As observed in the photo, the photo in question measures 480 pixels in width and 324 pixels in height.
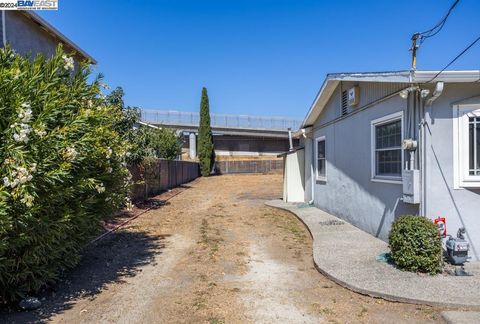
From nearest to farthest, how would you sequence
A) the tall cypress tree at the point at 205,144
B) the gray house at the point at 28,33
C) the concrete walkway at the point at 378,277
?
the concrete walkway at the point at 378,277 < the gray house at the point at 28,33 < the tall cypress tree at the point at 205,144

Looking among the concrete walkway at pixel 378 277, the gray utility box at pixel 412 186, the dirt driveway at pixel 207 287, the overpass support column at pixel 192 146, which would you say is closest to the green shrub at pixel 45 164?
the dirt driveway at pixel 207 287

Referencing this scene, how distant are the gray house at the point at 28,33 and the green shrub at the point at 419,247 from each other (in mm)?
7851

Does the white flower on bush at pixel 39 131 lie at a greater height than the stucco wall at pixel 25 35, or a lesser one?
lesser

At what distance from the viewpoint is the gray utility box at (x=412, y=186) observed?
252 inches

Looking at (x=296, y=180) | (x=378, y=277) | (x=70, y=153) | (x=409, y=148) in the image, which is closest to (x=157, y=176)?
(x=296, y=180)

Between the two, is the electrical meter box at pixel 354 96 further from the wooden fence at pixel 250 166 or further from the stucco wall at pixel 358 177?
the wooden fence at pixel 250 166

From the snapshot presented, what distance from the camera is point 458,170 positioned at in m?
6.16

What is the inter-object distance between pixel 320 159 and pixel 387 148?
5.31 m

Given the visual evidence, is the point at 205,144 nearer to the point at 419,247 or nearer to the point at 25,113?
the point at 419,247

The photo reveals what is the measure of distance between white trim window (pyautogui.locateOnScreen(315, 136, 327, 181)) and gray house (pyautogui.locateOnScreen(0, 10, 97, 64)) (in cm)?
740

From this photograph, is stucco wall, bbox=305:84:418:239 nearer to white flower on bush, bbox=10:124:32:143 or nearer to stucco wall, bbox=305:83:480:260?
stucco wall, bbox=305:83:480:260

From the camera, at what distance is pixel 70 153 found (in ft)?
14.8

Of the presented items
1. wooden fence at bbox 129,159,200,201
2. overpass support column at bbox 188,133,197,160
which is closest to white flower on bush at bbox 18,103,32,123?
wooden fence at bbox 129,159,200,201

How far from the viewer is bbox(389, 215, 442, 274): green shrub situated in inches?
217
